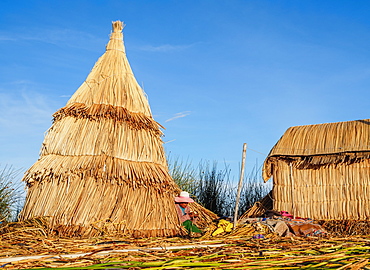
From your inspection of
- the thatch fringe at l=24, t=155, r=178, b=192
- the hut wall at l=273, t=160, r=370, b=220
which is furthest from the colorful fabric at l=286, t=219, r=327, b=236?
the thatch fringe at l=24, t=155, r=178, b=192

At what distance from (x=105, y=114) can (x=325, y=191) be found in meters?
4.68

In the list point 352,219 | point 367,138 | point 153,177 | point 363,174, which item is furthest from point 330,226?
point 153,177

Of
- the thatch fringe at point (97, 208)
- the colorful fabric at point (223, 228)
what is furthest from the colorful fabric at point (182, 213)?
the colorful fabric at point (223, 228)

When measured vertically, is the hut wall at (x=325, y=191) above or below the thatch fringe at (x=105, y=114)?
below

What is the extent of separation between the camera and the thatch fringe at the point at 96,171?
7047 millimetres

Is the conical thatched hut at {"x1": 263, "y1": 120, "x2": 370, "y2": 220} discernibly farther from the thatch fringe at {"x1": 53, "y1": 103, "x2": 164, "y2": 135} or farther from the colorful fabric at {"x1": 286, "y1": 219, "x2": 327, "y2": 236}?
the thatch fringe at {"x1": 53, "y1": 103, "x2": 164, "y2": 135}

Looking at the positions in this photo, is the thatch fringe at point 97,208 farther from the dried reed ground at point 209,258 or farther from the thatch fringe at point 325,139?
the thatch fringe at point 325,139

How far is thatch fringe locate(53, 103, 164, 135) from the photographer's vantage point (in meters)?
7.52

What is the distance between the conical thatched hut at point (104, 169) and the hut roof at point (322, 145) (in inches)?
109

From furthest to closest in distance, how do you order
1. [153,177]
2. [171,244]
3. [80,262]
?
1. [153,177]
2. [171,244]
3. [80,262]

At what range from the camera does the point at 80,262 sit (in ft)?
11.1

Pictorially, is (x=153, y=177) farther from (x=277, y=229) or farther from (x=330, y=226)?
(x=330, y=226)

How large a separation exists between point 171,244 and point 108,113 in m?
→ 3.32

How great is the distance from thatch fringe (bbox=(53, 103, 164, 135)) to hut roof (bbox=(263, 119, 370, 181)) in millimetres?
3190
